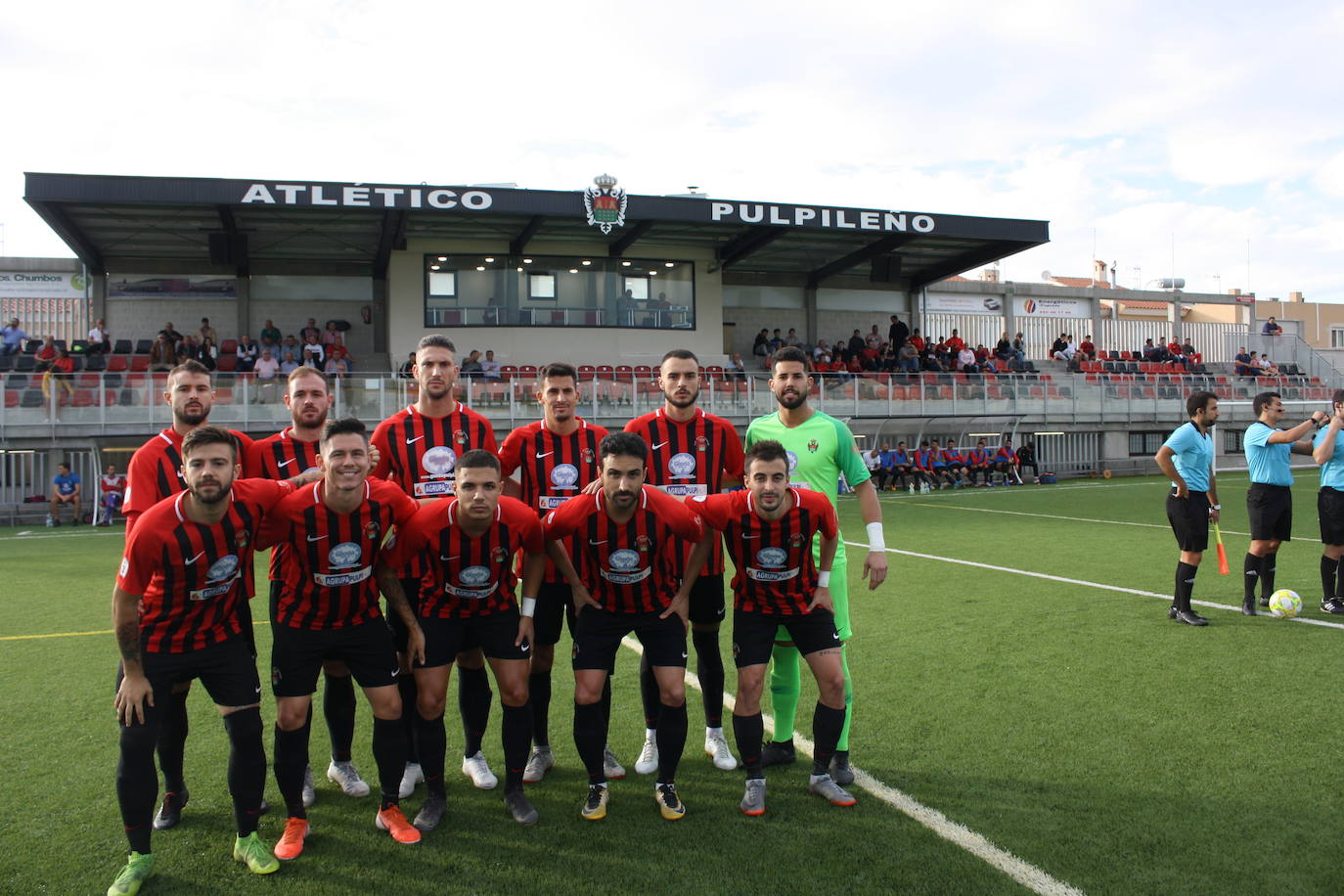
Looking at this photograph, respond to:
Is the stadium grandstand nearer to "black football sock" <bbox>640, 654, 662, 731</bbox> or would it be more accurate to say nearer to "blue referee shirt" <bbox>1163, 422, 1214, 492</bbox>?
"blue referee shirt" <bbox>1163, 422, 1214, 492</bbox>

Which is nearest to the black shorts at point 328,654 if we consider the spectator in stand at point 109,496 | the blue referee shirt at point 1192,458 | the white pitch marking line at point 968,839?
the white pitch marking line at point 968,839

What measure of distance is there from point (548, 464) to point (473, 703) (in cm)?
121

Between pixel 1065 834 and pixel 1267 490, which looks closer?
pixel 1065 834

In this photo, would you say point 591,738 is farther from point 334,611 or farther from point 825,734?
point 334,611

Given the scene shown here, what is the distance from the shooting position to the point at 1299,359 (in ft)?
119

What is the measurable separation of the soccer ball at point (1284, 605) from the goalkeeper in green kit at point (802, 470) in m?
4.52

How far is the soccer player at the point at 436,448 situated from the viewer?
165 inches

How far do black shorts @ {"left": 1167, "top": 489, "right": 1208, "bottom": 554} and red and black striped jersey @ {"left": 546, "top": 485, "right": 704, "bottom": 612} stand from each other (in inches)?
193

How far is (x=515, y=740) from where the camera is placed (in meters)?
3.88

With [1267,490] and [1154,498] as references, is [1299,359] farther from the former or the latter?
[1267,490]

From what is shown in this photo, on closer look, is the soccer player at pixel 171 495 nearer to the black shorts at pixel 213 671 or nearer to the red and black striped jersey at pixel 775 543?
the black shorts at pixel 213 671

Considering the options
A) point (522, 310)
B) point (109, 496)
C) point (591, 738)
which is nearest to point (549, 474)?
point (591, 738)

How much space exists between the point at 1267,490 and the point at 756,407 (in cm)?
1315

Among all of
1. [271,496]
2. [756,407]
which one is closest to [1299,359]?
[756,407]
